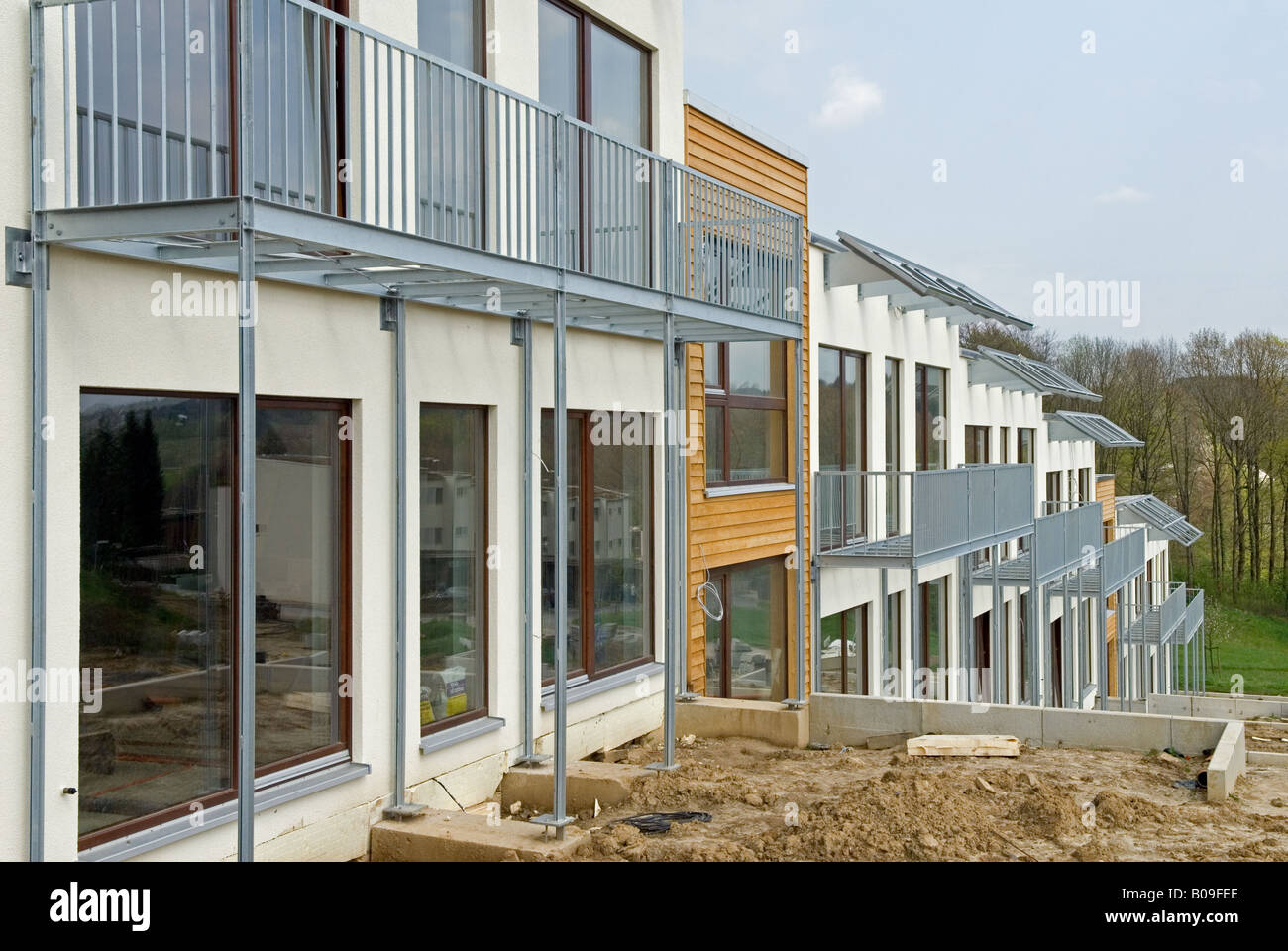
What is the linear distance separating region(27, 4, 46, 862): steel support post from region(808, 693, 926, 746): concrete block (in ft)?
24.2

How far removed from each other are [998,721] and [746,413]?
4428 millimetres

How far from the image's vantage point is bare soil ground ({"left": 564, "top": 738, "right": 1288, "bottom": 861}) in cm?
723

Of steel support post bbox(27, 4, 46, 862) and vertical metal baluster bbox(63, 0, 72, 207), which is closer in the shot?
steel support post bbox(27, 4, 46, 862)

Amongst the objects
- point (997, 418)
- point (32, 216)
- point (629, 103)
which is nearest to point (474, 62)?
point (629, 103)

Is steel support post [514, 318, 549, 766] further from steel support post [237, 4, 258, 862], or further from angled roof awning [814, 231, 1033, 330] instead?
angled roof awning [814, 231, 1033, 330]

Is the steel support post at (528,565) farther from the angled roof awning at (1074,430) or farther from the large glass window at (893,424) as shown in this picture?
the angled roof awning at (1074,430)

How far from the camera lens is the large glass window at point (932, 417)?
20141 mm

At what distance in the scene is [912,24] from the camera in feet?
177

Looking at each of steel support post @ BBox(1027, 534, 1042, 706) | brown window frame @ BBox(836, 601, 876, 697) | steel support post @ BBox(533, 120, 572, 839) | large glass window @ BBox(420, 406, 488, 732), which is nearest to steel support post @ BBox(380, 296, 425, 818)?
large glass window @ BBox(420, 406, 488, 732)

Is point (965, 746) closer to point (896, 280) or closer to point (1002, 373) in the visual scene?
point (896, 280)

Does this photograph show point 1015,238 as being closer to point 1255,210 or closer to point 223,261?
point 1255,210

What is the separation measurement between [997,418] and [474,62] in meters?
18.6

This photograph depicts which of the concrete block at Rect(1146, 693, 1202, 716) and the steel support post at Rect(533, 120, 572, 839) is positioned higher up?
the steel support post at Rect(533, 120, 572, 839)

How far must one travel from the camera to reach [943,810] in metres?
7.91
